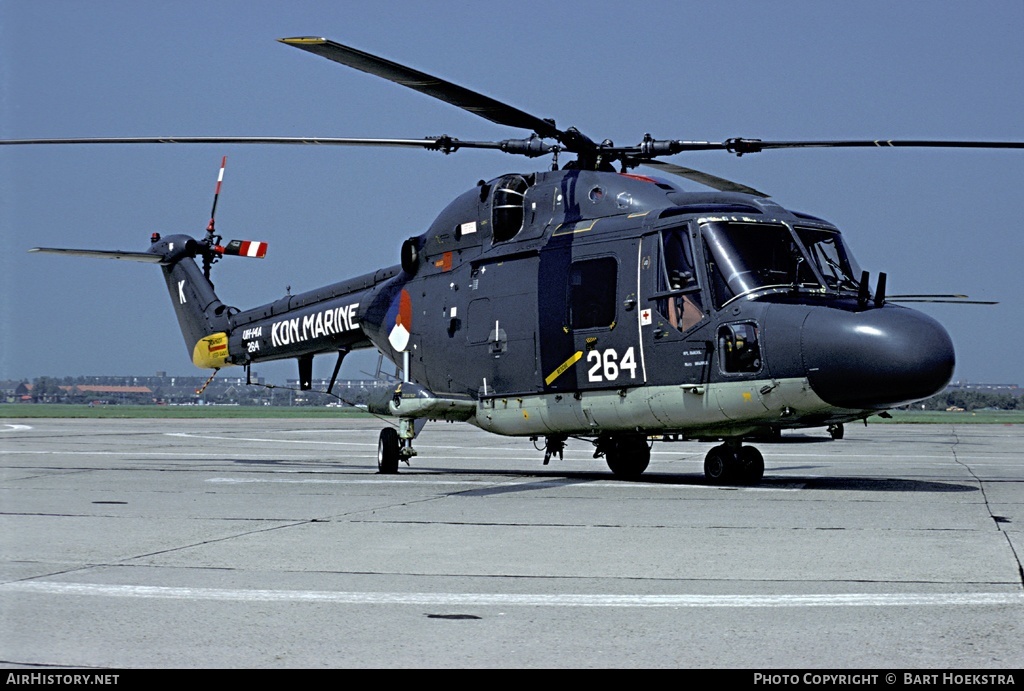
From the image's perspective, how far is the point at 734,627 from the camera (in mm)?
5562

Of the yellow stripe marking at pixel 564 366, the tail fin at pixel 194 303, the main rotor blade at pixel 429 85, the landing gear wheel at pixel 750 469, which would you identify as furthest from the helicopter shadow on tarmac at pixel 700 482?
the tail fin at pixel 194 303

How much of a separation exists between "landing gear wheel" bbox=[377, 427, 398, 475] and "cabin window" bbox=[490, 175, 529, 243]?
3358 mm

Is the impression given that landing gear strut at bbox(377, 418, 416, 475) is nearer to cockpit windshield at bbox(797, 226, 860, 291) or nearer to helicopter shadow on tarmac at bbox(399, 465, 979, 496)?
helicopter shadow on tarmac at bbox(399, 465, 979, 496)

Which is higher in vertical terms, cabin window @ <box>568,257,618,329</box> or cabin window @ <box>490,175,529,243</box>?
cabin window @ <box>490,175,529,243</box>

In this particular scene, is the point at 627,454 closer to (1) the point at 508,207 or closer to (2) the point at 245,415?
(1) the point at 508,207

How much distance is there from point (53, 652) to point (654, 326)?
9.83 meters

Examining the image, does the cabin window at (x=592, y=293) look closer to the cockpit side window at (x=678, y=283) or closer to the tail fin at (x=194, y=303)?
the cockpit side window at (x=678, y=283)

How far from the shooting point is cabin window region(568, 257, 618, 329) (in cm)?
1453

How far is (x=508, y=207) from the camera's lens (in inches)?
643

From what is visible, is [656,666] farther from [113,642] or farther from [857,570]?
[857,570]

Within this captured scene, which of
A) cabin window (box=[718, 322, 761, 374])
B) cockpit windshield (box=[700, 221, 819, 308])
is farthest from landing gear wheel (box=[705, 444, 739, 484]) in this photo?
cockpit windshield (box=[700, 221, 819, 308])

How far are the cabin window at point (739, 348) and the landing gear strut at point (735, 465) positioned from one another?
174 centimetres

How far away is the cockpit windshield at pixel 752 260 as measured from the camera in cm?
1319

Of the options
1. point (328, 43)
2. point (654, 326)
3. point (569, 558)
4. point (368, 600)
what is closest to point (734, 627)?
point (368, 600)
